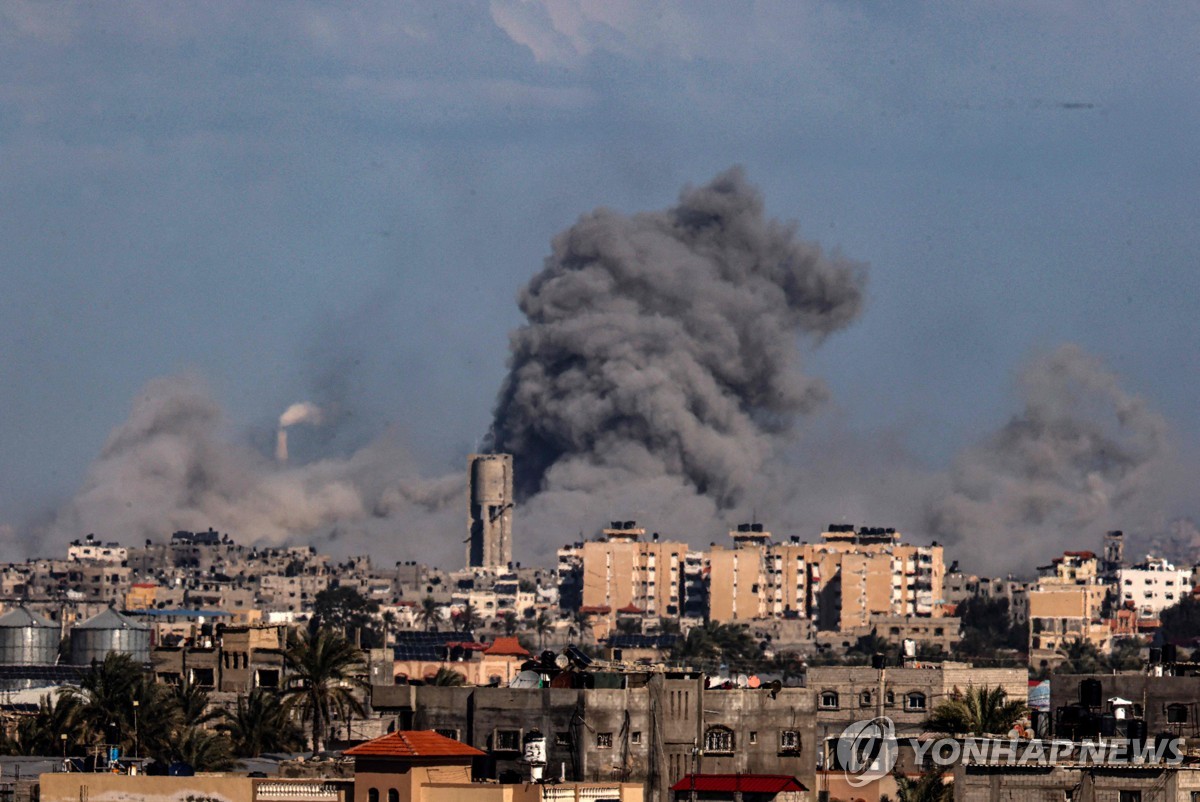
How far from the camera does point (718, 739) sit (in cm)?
4988

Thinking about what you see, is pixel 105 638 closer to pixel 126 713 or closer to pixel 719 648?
pixel 126 713

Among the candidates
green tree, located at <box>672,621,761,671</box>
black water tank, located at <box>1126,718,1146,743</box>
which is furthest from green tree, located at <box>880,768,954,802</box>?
green tree, located at <box>672,621,761,671</box>

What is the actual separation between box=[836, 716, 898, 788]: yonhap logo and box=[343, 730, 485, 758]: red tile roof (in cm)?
1206

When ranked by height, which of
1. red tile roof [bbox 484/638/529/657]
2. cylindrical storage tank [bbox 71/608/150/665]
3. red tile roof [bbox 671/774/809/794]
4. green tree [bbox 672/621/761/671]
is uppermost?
green tree [bbox 672/621/761/671]

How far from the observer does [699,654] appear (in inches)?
5817

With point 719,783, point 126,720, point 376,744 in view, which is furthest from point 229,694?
point 376,744

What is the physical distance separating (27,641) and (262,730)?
50892mm

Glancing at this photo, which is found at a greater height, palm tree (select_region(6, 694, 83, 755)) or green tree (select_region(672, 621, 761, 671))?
green tree (select_region(672, 621, 761, 671))

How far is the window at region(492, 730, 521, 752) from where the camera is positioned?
154 feet

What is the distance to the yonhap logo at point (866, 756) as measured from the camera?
50719mm

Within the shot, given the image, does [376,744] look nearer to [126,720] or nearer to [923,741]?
[923,741]

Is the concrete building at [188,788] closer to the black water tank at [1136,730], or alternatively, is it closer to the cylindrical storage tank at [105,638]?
the black water tank at [1136,730]

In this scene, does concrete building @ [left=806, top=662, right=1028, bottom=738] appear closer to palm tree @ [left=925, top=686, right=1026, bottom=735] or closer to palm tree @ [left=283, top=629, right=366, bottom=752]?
palm tree @ [left=283, top=629, right=366, bottom=752]

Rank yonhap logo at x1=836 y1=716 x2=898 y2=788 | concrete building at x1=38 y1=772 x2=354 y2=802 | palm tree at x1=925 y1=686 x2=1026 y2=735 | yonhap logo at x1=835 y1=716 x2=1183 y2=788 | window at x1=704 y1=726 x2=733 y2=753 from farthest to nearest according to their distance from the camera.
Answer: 1. yonhap logo at x1=836 y1=716 x2=898 y2=788
2. palm tree at x1=925 y1=686 x2=1026 y2=735
3. window at x1=704 y1=726 x2=733 y2=753
4. concrete building at x1=38 y1=772 x2=354 y2=802
5. yonhap logo at x1=835 y1=716 x2=1183 y2=788
